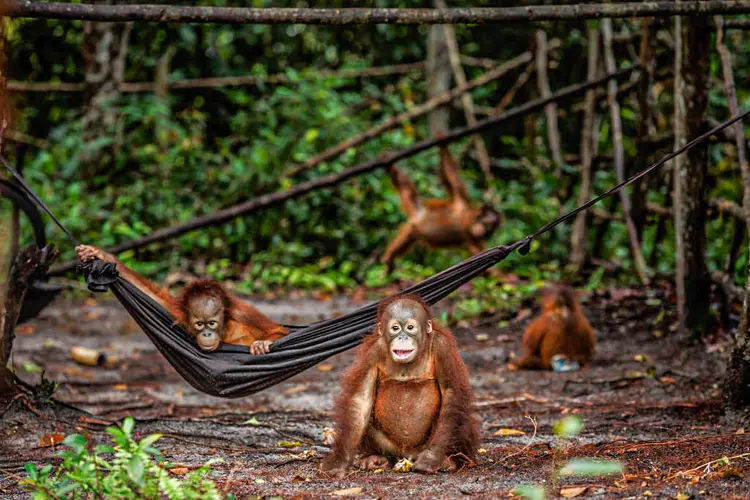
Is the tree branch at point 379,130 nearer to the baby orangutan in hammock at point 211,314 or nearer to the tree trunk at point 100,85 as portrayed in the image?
the tree trunk at point 100,85

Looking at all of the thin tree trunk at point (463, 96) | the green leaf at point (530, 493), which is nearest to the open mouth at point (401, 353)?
the green leaf at point (530, 493)

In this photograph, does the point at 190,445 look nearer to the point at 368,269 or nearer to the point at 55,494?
the point at 55,494

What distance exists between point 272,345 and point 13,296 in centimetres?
124

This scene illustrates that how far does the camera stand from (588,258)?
8688 mm

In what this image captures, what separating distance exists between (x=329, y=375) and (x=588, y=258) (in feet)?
11.2

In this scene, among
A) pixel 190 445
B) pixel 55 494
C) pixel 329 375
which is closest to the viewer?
pixel 55 494

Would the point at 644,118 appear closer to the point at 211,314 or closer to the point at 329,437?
the point at 211,314

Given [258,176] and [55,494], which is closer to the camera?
[55,494]

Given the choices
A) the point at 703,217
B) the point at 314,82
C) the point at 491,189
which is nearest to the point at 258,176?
the point at 314,82

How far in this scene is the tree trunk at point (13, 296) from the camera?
414 centimetres

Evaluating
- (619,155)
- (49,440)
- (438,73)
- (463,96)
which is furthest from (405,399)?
(438,73)

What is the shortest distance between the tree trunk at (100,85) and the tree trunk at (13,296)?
6.11 metres

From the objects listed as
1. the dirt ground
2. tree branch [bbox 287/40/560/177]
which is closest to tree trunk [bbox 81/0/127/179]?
the dirt ground

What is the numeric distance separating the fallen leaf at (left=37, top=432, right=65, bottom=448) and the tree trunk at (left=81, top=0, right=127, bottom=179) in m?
6.63
